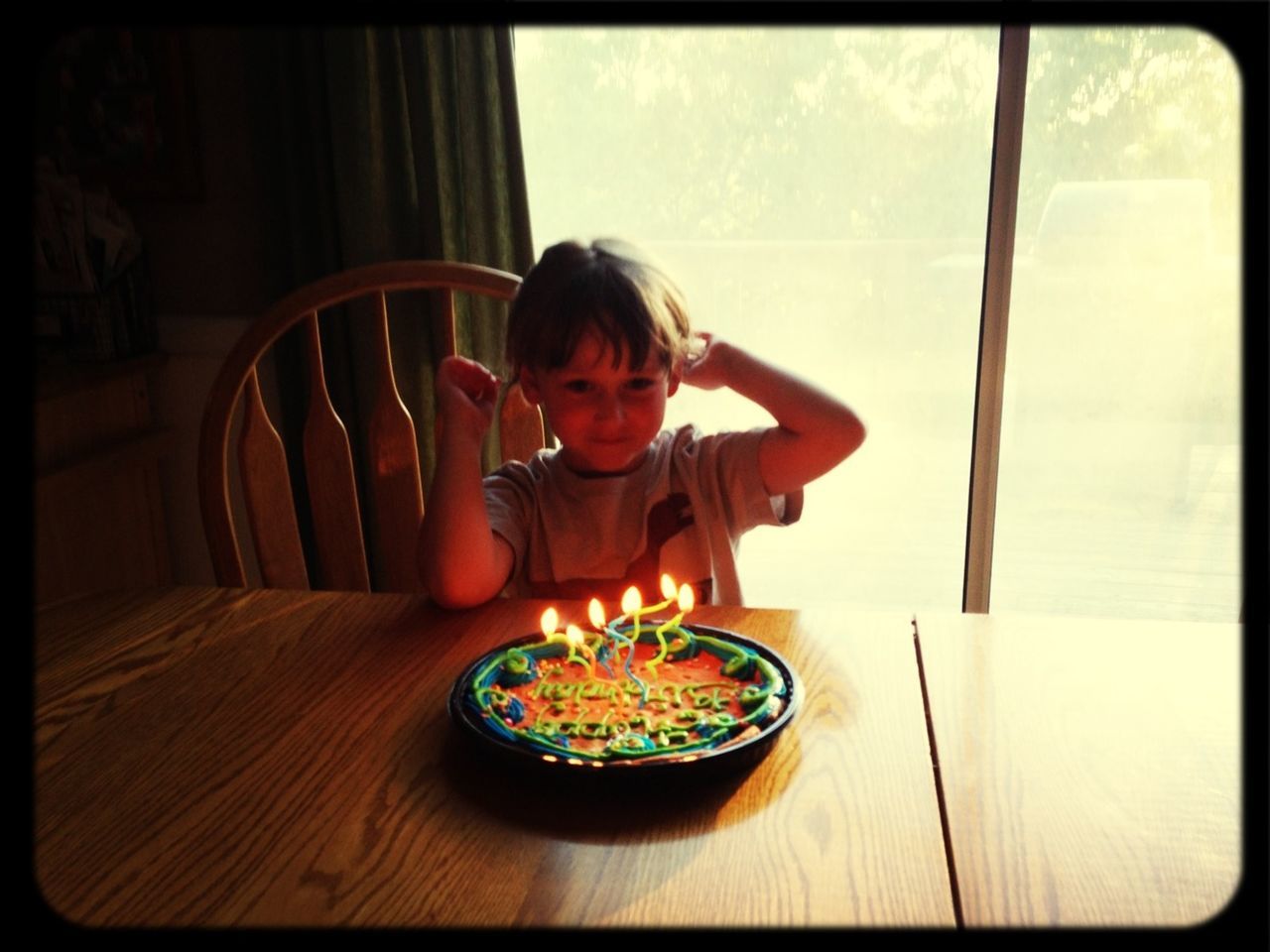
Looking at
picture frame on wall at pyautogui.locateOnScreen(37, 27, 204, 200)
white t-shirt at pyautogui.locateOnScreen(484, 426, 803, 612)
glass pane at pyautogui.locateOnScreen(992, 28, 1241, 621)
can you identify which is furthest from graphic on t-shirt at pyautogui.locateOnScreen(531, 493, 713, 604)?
picture frame on wall at pyautogui.locateOnScreen(37, 27, 204, 200)

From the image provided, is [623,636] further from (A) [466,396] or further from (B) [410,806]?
(A) [466,396]

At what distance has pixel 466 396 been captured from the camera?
3.92ft

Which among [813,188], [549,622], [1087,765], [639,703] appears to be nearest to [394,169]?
[813,188]

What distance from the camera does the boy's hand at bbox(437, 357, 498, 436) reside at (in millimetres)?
1169

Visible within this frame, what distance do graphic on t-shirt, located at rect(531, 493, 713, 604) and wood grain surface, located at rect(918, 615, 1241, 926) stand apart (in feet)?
1.13

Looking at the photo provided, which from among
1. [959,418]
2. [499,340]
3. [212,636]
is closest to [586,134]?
[499,340]

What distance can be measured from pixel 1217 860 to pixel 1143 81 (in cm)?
178

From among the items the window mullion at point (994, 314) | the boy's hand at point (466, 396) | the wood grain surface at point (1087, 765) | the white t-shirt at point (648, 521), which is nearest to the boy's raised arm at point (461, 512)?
the boy's hand at point (466, 396)

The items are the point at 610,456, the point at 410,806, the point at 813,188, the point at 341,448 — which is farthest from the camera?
the point at 813,188

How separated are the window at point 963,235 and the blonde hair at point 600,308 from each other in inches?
33.4

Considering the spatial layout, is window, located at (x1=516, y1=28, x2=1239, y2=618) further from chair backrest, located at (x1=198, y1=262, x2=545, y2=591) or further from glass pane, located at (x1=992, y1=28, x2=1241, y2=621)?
chair backrest, located at (x1=198, y1=262, x2=545, y2=591)

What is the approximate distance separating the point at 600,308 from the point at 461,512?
0.87 ft

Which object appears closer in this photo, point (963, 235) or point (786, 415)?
point (786, 415)

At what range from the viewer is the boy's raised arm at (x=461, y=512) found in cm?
108
